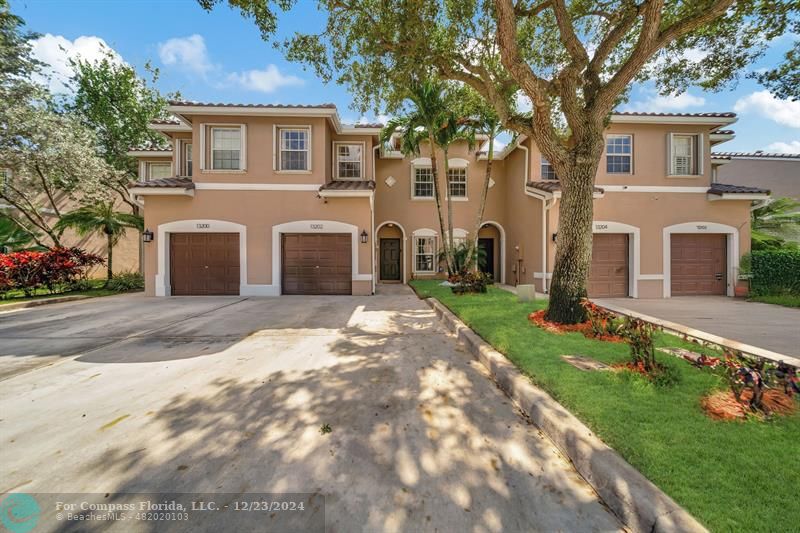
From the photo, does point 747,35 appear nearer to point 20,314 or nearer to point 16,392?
point 16,392

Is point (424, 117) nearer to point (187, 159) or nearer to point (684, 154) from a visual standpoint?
point (187, 159)

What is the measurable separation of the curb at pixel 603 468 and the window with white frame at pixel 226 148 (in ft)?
37.5

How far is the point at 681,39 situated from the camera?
692cm

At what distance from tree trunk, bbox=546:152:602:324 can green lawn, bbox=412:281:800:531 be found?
63.2 inches

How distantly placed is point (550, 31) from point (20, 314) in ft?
50.7

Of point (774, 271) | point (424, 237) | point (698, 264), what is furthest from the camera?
point (424, 237)

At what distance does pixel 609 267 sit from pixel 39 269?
65.0ft

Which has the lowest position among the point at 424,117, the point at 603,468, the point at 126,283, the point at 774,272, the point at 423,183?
the point at 603,468

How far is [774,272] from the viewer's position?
33.7 feet

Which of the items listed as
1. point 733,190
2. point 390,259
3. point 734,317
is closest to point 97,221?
point 390,259

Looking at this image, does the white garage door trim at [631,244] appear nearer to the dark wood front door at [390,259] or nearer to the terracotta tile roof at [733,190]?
the terracotta tile roof at [733,190]

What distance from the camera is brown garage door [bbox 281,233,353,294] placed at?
1115cm

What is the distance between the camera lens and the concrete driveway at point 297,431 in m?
2.08

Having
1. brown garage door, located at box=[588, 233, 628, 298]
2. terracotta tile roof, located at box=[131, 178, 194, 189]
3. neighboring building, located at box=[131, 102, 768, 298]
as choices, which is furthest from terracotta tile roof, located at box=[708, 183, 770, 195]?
terracotta tile roof, located at box=[131, 178, 194, 189]
